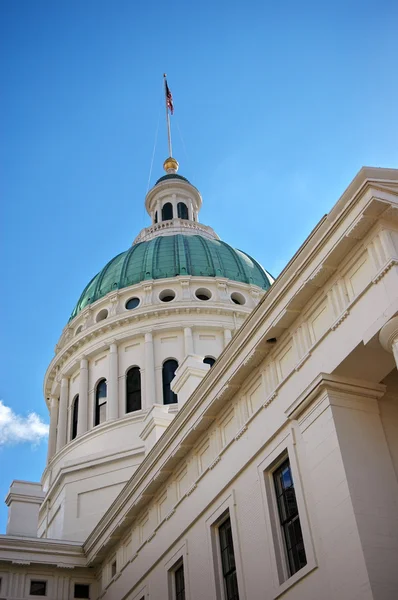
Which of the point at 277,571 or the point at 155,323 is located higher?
the point at 155,323

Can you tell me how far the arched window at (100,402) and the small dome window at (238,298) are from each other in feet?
28.3

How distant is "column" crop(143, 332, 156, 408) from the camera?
1512 inches

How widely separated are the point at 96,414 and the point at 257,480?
2382cm

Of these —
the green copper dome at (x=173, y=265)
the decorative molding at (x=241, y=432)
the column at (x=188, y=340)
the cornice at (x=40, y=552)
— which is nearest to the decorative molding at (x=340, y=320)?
the decorative molding at (x=241, y=432)

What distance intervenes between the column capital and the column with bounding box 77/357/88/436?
2714 centimetres

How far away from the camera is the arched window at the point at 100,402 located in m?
39.8

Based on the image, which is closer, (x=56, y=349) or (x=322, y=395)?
(x=322, y=395)

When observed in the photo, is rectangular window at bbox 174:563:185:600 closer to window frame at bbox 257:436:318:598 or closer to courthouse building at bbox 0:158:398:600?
courthouse building at bbox 0:158:398:600

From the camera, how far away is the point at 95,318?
44125 millimetres

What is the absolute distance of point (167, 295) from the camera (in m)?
43.2

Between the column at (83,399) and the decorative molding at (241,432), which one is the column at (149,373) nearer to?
the column at (83,399)

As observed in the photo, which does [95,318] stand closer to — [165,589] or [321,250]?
[165,589]

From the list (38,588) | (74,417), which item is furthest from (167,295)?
(38,588)

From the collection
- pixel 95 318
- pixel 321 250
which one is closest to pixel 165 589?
pixel 321 250
